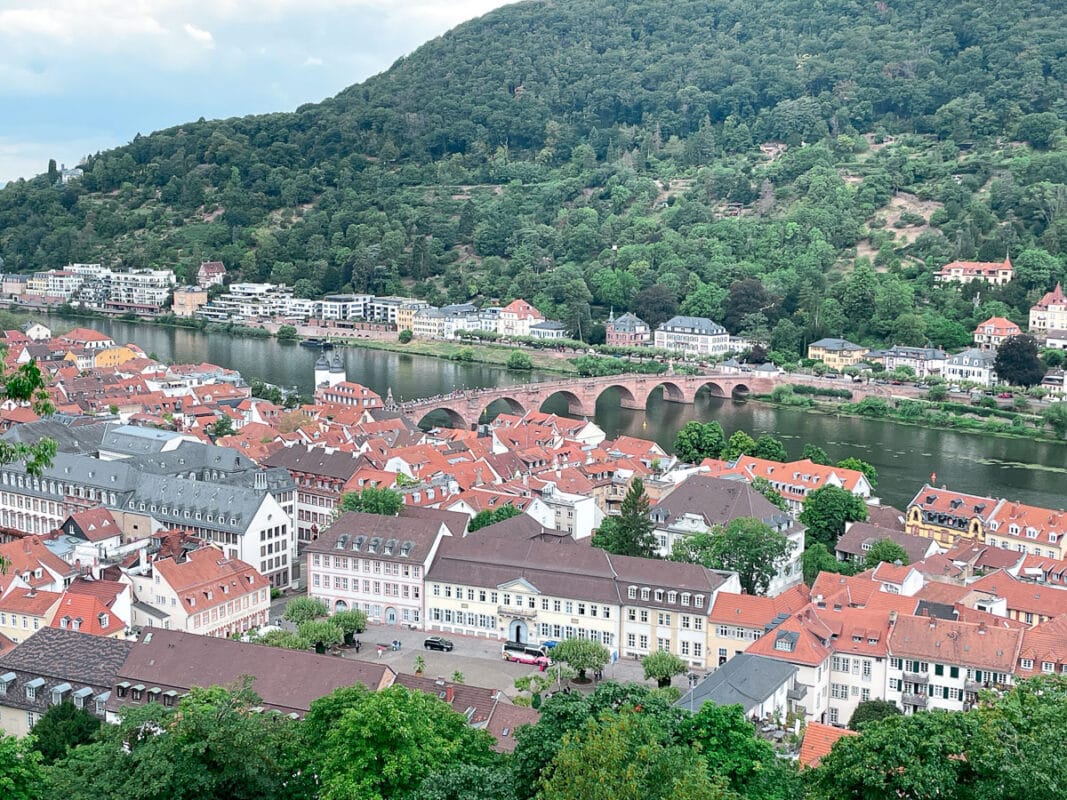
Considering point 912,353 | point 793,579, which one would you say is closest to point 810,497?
point 793,579

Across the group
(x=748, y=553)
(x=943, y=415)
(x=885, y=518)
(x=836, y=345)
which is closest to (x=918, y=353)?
(x=836, y=345)

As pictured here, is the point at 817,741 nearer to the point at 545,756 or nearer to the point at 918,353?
the point at 545,756

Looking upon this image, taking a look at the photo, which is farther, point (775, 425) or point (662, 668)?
point (775, 425)

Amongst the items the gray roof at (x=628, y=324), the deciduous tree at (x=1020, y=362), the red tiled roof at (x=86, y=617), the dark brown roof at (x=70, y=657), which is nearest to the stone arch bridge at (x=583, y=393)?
the deciduous tree at (x=1020, y=362)

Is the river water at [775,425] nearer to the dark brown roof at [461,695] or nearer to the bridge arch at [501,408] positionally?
the bridge arch at [501,408]

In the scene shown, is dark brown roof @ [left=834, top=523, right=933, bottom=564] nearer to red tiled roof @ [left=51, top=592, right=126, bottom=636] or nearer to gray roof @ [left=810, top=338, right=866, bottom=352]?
red tiled roof @ [left=51, top=592, right=126, bottom=636]

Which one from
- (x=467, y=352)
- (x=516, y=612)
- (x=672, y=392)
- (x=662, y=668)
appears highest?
(x=467, y=352)
